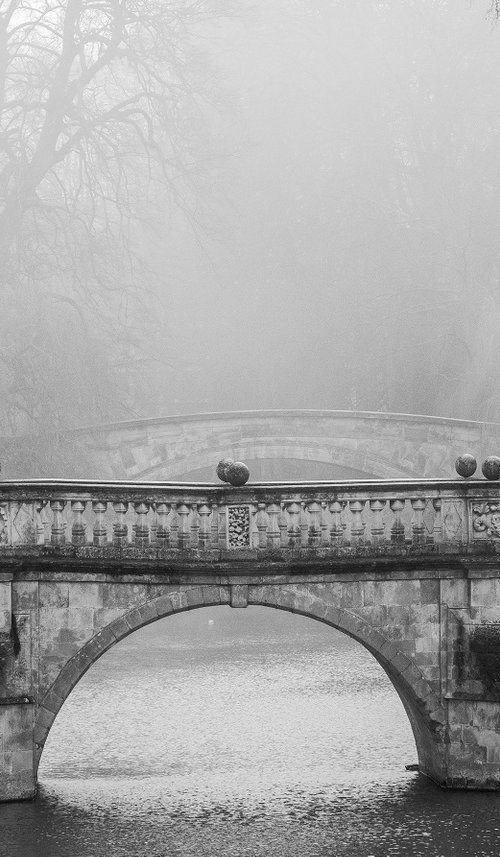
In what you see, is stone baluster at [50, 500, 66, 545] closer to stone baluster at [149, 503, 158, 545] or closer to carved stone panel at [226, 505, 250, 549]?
stone baluster at [149, 503, 158, 545]

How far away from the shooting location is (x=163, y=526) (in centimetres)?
1577

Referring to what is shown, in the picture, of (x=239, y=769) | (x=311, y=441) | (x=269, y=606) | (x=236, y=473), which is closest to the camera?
(x=269, y=606)

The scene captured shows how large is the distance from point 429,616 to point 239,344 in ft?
74.7

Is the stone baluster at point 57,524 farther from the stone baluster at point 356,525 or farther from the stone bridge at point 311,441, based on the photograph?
the stone bridge at point 311,441

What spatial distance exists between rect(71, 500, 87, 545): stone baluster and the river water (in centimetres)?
275

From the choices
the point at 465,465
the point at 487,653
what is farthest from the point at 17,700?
the point at 465,465

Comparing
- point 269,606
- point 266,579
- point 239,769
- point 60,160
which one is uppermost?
point 60,160

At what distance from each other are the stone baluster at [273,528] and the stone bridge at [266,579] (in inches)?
0.6

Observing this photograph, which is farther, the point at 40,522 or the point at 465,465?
the point at 465,465

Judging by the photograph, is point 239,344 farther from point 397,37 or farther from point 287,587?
point 287,587

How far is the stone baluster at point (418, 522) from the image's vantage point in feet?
52.1

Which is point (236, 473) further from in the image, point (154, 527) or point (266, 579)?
point (266, 579)

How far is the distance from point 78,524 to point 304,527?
2.35 metres

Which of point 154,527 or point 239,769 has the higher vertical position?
point 154,527
